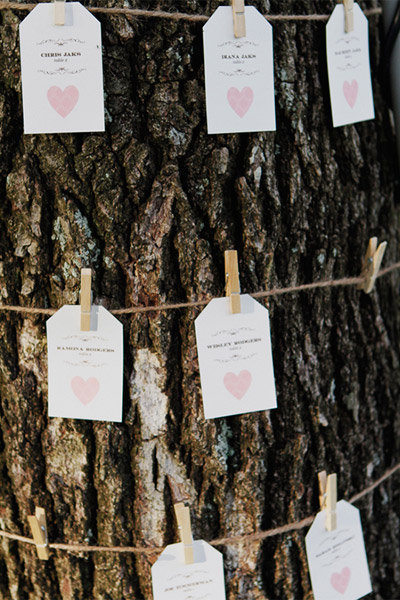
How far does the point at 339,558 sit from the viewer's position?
3.81 ft

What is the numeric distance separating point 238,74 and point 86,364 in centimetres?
53

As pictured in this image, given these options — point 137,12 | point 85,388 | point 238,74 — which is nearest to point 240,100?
point 238,74

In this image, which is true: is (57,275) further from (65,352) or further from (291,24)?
(291,24)

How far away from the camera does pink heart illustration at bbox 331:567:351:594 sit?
3.80 feet

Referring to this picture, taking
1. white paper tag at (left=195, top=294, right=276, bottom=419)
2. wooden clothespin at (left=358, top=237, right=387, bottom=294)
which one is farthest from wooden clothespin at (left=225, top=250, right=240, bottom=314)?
wooden clothespin at (left=358, top=237, right=387, bottom=294)

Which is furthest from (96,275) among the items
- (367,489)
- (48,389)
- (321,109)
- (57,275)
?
(367,489)

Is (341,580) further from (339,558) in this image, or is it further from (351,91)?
(351,91)

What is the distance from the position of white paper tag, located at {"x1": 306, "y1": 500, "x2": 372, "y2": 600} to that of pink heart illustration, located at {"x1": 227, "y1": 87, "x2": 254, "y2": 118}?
0.73 metres

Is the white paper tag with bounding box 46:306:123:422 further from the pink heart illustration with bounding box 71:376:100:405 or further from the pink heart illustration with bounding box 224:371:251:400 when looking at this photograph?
the pink heart illustration with bounding box 224:371:251:400

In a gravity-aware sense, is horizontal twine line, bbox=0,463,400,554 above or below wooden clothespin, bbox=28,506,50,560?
below

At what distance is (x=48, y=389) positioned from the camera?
41.3 inches

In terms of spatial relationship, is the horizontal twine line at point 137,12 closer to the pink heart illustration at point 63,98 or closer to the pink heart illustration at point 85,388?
the pink heart illustration at point 63,98

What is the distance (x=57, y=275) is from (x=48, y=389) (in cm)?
20

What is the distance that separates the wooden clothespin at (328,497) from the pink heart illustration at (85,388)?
440 mm
